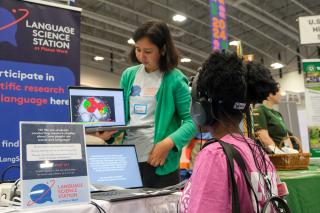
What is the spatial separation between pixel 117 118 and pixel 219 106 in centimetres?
75

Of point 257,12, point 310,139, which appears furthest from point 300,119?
point 257,12

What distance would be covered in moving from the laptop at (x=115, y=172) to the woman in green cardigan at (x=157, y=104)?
146mm

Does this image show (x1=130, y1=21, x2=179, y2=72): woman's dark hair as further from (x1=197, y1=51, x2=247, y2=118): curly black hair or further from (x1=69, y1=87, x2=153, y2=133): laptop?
(x1=197, y1=51, x2=247, y2=118): curly black hair

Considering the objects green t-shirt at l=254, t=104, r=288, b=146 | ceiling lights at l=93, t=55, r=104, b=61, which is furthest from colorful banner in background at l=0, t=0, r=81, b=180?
ceiling lights at l=93, t=55, r=104, b=61

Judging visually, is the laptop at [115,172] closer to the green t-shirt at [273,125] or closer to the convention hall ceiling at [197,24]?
the green t-shirt at [273,125]

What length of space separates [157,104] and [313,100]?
2.35 m

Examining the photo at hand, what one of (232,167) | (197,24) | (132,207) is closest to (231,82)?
(232,167)

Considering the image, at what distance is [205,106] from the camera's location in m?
1.04

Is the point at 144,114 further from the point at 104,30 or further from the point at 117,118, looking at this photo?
the point at 104,30

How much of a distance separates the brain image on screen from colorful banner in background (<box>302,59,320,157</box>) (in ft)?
8.35

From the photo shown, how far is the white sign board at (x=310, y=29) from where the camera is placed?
3.79m

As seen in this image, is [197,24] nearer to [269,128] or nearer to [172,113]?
[269,128]

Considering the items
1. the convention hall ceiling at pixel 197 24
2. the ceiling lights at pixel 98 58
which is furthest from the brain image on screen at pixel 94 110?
the ceiling lights at pixel 98 58

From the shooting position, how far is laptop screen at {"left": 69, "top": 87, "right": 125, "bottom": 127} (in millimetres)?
1577
